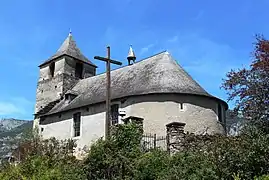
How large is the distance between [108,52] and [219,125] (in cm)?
1000

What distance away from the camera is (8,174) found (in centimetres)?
1214

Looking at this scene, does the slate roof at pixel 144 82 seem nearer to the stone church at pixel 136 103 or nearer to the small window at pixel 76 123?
the stone church at pixel 136 103

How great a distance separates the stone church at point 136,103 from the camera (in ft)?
75.1

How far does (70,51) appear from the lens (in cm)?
3544

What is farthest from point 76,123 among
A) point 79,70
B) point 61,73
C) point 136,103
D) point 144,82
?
point 79,70

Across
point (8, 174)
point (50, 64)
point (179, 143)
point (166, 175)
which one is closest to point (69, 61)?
point (50, 64)

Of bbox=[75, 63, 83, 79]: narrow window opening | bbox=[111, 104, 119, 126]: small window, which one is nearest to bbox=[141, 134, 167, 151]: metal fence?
bbox=[111, 104, 119, 126]: small window

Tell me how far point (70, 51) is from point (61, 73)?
2917 millimetres

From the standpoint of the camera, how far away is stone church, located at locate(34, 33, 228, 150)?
22.9 m

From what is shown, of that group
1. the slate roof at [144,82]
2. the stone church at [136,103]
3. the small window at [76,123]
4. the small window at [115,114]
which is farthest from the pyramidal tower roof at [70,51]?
the small window at [115,114]

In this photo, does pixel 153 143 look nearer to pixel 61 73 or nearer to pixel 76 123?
pixel 76 123

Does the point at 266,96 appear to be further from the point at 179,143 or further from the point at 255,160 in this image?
the point at 255,160

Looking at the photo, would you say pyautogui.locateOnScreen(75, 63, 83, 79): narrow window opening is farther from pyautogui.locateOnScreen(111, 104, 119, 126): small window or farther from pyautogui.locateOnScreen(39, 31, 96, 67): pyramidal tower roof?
pyautogui.locateOnScreen(111, 104, 119, 126): small window

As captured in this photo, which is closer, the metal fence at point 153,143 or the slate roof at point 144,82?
the metal fence at point 153,143
